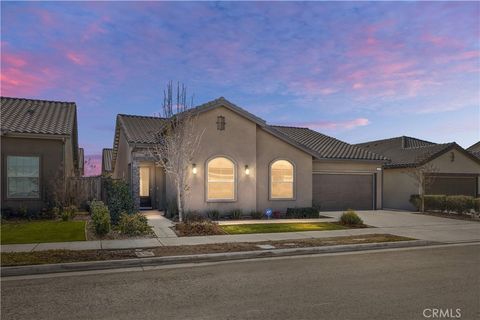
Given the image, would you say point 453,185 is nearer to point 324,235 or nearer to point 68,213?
point 324,235

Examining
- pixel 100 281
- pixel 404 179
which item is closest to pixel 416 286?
pixel 100 281

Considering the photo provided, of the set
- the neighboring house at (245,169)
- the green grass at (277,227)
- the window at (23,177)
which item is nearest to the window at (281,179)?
the neighboring house at (245,169)

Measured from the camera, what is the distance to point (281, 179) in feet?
66.7

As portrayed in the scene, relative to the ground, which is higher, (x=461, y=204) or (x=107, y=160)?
(x=107, y=160)

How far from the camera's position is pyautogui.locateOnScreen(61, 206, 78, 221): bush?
52.7 feet

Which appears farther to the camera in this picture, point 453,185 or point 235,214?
point 453,185

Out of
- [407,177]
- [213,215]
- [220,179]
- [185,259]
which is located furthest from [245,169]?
[407,177]

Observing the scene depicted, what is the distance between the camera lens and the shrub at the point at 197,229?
44.6ft

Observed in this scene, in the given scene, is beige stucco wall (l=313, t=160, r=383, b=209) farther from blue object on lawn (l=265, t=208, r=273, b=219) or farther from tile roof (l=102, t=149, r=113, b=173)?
tile roof (l=102, t=149, r=113, b=173)

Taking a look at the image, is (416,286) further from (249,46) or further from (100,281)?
(249,46)

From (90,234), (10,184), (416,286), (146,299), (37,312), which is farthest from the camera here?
(10,184)

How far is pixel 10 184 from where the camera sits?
17.2 m

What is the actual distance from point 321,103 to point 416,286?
21.4 meters

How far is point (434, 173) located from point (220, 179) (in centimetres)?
1656
